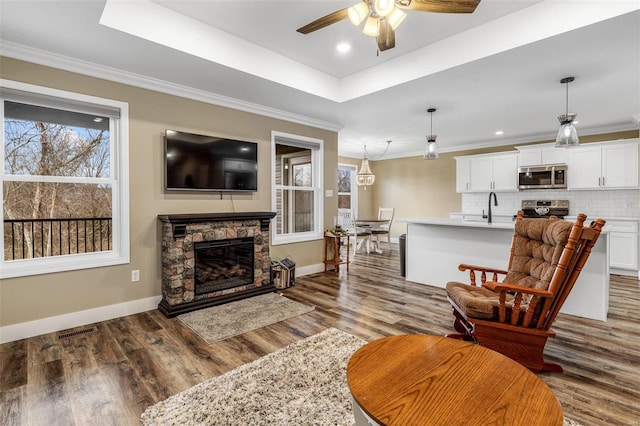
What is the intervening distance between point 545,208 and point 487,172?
128cm

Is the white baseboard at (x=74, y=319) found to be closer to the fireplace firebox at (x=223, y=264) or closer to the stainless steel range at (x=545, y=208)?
the fireplace firebox at (x=223, y=264)

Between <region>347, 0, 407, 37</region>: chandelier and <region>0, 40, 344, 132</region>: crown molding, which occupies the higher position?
<region>0, 40, 344, 132</region>: crown molding

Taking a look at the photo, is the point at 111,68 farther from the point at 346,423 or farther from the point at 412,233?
the point at 412,233

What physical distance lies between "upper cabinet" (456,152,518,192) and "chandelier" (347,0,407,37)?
550 cm

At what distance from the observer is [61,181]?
118 inches

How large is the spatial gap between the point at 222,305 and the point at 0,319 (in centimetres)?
188

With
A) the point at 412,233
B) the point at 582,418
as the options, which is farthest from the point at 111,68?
the point at 582,418

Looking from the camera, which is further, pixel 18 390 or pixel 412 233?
pixel 412 233

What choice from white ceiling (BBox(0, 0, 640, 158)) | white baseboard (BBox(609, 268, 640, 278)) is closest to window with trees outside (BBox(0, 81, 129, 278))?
white ceiling (BBox(0, 0, 640, 158))

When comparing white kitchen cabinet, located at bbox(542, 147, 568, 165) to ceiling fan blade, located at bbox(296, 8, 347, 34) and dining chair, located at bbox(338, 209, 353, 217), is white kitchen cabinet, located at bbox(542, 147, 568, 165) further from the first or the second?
ceiling fan blade, located at bbox(296, 8, 347, 34)

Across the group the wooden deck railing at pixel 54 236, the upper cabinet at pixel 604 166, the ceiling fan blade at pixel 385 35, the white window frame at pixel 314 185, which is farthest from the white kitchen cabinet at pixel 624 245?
the wooden deck railing at pixel 54 236

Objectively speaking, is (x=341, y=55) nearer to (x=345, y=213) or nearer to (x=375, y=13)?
(x=375, y=13)

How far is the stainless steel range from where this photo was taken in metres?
5.93

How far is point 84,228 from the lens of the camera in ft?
10.7
